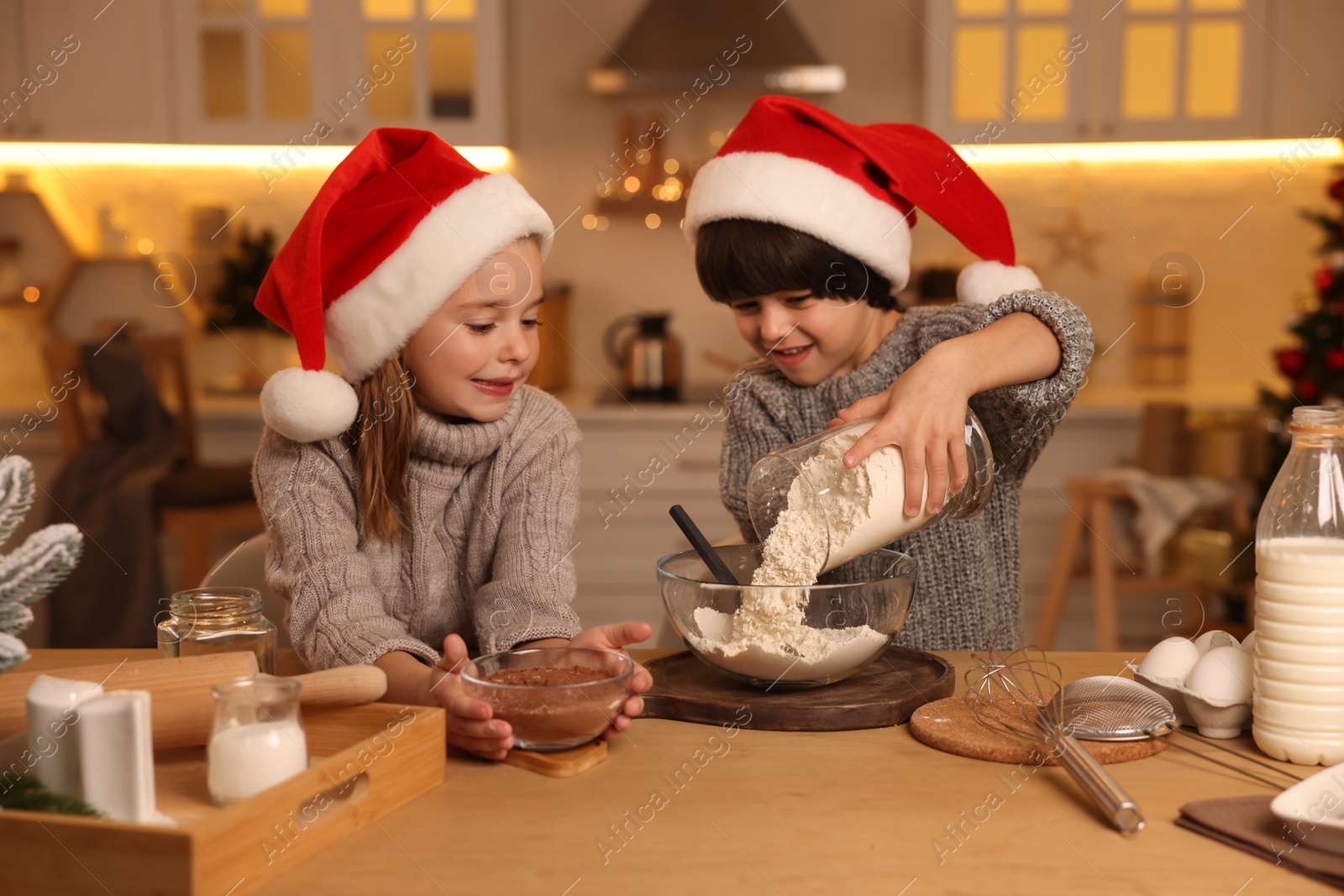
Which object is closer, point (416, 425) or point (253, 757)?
point (253, 757)

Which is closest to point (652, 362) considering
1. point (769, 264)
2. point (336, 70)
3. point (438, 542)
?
point (336, 70)

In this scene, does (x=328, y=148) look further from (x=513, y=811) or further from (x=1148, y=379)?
(x=513, y=811)

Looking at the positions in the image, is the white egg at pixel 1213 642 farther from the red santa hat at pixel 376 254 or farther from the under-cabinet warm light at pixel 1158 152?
the under-cabinet warm light at pixel 1158 152

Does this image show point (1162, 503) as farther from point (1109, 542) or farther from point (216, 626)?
point (216, 626)

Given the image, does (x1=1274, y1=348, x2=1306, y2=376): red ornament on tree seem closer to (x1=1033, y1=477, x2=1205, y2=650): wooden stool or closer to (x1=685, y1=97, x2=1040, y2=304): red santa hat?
(x1=1033, y1=477, x2=1205, y2=650): wooden stool

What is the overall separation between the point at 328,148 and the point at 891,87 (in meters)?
1.63

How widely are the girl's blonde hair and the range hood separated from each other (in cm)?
199

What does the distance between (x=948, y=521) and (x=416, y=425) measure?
2.18 ft

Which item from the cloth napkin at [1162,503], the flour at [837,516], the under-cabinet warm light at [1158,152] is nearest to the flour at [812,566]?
the flour at [837,516]

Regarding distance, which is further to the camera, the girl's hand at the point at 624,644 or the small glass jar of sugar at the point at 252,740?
the girl's hand at the point at 624,644

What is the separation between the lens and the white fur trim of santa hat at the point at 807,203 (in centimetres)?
128

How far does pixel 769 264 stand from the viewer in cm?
129

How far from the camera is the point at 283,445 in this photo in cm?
112

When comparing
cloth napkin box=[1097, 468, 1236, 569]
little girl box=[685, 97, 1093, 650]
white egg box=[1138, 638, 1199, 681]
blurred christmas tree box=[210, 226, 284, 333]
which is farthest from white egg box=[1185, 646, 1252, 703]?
blurred christmas tree box=[210, 226, 284, 333]
